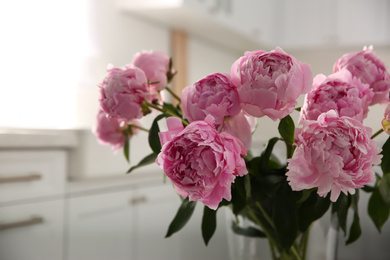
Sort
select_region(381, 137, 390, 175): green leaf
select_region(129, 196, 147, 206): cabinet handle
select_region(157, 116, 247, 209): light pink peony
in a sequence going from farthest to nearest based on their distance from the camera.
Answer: select_region(129, 196, 147, 206): cabinet handle, select_region(381, 137, 390, 175): green leaf, select_region(157, 116, 247, 209): light pink peony

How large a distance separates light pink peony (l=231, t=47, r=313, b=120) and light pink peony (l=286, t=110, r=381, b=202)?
4 centimetres

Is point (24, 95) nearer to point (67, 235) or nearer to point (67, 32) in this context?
A: point (67, 32)

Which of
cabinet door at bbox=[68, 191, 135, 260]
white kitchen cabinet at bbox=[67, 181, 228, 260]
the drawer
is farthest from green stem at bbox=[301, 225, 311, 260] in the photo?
cabinet door at bbox=[68, 191, 135, 260]

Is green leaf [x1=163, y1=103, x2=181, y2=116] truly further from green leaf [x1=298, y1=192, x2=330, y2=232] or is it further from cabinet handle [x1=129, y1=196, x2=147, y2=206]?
cabinet handle [x1=129, y1=196, x2=147, y2=206]

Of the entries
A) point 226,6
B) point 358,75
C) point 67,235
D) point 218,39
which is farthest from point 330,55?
point 358,75

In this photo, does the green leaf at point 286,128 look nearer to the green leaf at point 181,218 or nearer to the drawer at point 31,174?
the green leaf at point 181,218

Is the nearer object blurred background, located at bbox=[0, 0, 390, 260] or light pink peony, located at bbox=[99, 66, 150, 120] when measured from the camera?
light pink peony, located at bbox=[99, 66, 150, 120]

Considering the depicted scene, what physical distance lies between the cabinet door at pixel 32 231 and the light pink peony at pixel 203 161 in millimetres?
1250

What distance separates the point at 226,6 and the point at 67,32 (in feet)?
3.76

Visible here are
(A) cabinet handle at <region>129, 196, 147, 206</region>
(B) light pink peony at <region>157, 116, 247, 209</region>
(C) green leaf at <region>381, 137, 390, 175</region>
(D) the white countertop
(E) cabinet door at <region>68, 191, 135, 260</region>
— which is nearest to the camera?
(B) light pink peony at <region>157, 116, 247, 209</region>

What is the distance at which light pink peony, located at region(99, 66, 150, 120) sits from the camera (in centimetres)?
57

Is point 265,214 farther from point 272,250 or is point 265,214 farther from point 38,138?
point 38,138

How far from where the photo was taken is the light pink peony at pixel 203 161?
45 centimetres

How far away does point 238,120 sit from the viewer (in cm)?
52
